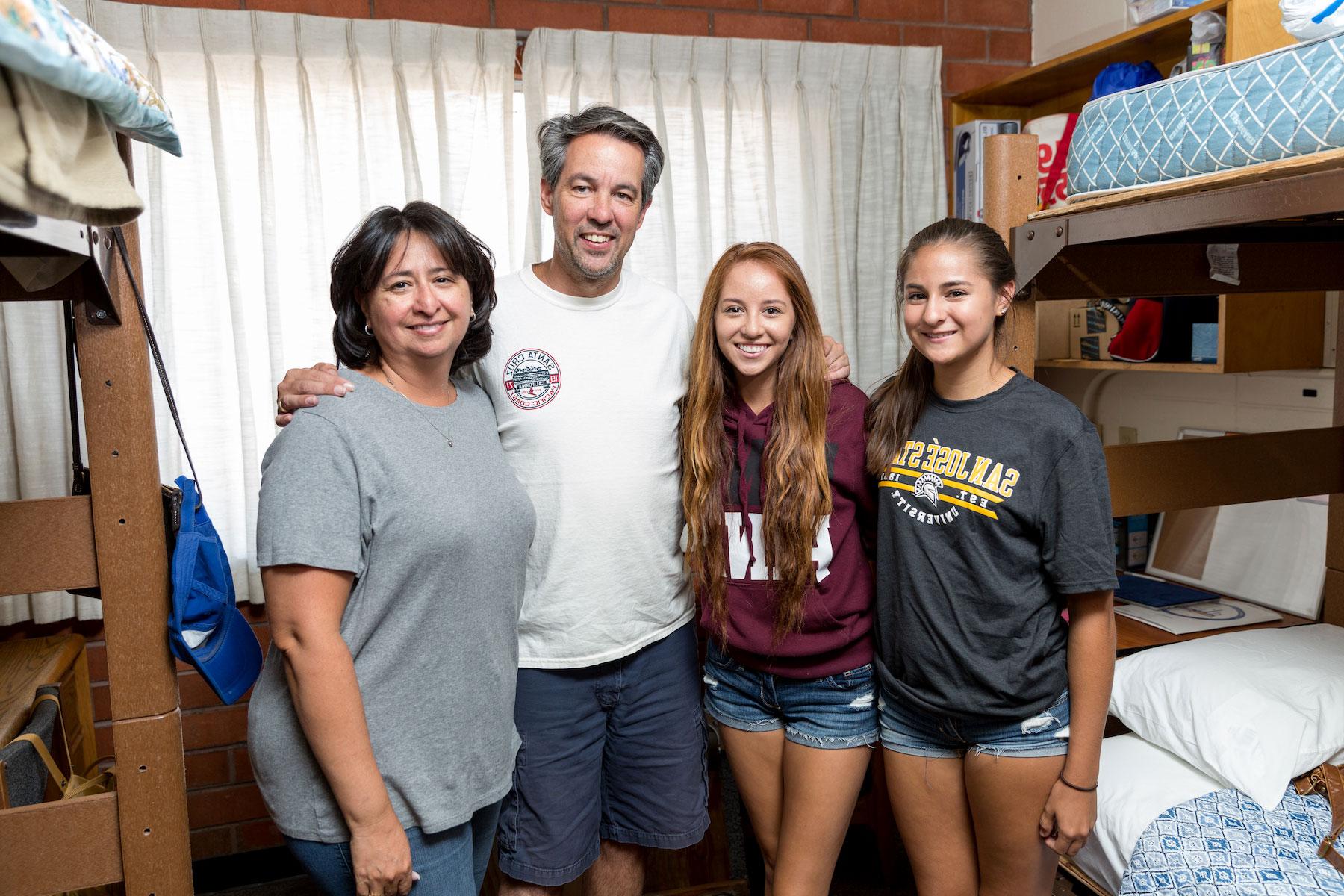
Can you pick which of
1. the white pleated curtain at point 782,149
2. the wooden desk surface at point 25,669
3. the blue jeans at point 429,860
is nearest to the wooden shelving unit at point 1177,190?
the white pleated curtain at point 782,149

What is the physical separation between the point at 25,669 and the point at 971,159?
2688 millimetres

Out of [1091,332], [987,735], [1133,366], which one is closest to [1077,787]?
[987,735]

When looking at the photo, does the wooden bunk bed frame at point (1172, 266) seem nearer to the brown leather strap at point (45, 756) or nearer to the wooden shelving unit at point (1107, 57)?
the wooden shelving unit at point (1107, 57)

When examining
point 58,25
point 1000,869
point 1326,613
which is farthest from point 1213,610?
point 58,25

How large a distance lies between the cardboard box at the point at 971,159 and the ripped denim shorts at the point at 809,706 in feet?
5.59

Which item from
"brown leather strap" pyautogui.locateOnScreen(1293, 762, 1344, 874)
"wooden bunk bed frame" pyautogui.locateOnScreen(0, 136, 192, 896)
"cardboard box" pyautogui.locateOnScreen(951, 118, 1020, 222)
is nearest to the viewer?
"wooden bunk bed frame" pyautogui.locateOnScreen(0, 136, 192, 896)

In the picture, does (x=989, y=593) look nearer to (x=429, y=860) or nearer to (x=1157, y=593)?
Result: (x=429, y=860)

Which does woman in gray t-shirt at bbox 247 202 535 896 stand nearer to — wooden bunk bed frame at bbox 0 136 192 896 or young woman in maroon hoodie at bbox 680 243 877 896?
wooden bunk bed frame at bbox 0 136 192 896

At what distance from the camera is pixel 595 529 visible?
150cm

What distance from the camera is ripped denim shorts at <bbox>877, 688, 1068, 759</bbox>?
1396mm

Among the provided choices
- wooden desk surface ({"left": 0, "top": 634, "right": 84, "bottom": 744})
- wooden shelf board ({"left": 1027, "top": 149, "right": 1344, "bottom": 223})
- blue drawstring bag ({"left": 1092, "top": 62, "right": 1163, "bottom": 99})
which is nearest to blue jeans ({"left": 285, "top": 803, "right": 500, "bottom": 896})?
wooden desk surface ({"left": 0, "top": 634, "right": 84, "bottom": 744})

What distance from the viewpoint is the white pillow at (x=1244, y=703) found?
169cm

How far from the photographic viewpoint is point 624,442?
5.03 ft

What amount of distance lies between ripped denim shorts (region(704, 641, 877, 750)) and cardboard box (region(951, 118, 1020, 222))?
1.70 meters
